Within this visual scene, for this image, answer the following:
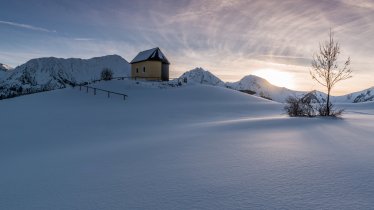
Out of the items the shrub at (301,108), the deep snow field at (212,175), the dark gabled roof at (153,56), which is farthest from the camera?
A: the dark gabled roof at (153,56)

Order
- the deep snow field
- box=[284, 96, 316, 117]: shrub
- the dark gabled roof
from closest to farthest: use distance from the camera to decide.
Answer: the deep snow field < box=[284, 96, 316, 117]: shrub < the dark gabled roof

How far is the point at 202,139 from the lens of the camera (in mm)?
9969

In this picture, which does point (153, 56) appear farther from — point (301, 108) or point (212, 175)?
point (212, 175)

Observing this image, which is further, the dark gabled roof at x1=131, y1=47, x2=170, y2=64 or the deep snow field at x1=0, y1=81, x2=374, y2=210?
the dark gabled roof at x1=131, y1=47, x2=170, y2=64

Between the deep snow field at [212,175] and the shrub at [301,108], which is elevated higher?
the shrub at [301,108]

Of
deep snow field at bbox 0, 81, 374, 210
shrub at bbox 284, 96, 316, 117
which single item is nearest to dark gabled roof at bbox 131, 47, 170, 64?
shrub at bbox 284, 96, 316, 117

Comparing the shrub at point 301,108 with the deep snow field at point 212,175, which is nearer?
the deep snow field at point 212,175

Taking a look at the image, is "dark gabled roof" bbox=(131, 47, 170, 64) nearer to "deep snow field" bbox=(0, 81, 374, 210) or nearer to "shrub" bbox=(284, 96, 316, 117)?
"shrub" bbox=(284, 96, 316, 117)

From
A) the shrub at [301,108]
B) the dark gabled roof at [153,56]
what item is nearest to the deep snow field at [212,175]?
the shrub at [301,108]

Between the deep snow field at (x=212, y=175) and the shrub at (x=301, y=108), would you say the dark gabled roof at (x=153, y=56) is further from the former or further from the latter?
the deep snow field at (x=212, y=175)

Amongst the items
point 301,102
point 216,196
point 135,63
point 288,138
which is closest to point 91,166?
point 216,196

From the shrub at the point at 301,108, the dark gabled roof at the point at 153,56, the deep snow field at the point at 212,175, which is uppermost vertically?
the dark gabled roof at the point at 153,56

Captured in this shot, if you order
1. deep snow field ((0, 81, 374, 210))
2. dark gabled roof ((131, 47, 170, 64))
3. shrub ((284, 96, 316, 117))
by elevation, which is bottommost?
deep snow field ((0, 81, 374, 210))

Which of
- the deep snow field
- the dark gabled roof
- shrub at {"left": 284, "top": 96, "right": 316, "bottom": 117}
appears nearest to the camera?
the deep snow field
